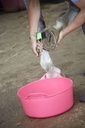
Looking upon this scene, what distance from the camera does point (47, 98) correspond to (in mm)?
1798

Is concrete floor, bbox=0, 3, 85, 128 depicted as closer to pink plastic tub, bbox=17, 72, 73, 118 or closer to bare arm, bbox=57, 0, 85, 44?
pink plastic tub, bbox=17, 72, 73, 118

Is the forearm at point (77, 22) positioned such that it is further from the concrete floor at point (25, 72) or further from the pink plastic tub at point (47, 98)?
the concrete floor at point (25, 72)

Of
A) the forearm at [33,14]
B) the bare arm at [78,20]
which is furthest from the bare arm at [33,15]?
the bare arm at [78,20]

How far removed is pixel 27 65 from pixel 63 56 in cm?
38

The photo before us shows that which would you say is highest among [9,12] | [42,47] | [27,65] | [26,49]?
[42,47]

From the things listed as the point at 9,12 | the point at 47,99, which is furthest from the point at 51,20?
the point at 47,99

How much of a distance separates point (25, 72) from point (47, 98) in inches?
40.5

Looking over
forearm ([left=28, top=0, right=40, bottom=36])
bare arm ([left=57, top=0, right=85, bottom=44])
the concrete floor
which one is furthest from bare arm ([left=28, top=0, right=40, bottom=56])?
the concrete floor

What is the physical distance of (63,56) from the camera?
307cm

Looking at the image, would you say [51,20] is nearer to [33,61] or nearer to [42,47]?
[33,61]

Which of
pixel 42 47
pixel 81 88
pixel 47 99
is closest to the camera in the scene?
pixel 47 99

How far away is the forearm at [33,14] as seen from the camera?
6.93 ft

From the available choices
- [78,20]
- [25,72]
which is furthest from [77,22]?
[25,72]

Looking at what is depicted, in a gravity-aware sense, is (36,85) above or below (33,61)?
above
